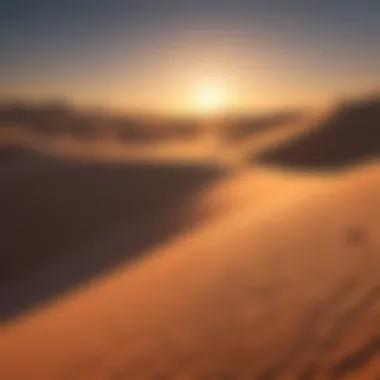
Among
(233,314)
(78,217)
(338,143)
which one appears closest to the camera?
(233,314)

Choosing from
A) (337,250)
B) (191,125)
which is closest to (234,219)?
(337,250)

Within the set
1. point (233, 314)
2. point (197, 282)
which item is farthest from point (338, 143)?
point (233, 314)

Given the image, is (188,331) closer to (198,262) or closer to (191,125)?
(198,262)

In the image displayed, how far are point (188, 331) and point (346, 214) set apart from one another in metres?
3.33

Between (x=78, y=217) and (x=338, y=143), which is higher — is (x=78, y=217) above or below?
A: below

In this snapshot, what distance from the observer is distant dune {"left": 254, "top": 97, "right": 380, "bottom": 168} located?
65.2 ft

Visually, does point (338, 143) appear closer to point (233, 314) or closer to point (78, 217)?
point (78, 217)

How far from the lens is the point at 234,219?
9445 mm

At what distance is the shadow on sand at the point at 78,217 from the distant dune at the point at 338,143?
225 inches

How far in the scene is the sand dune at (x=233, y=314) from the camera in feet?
16.0

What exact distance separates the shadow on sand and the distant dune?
5720 millimetres

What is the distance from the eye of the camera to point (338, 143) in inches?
821

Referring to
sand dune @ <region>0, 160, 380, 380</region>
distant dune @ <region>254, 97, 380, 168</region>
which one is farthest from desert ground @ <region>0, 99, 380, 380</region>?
distant dune @ <region>254, 97, 380, 168</region>

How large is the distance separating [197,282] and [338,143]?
15.3 metres
